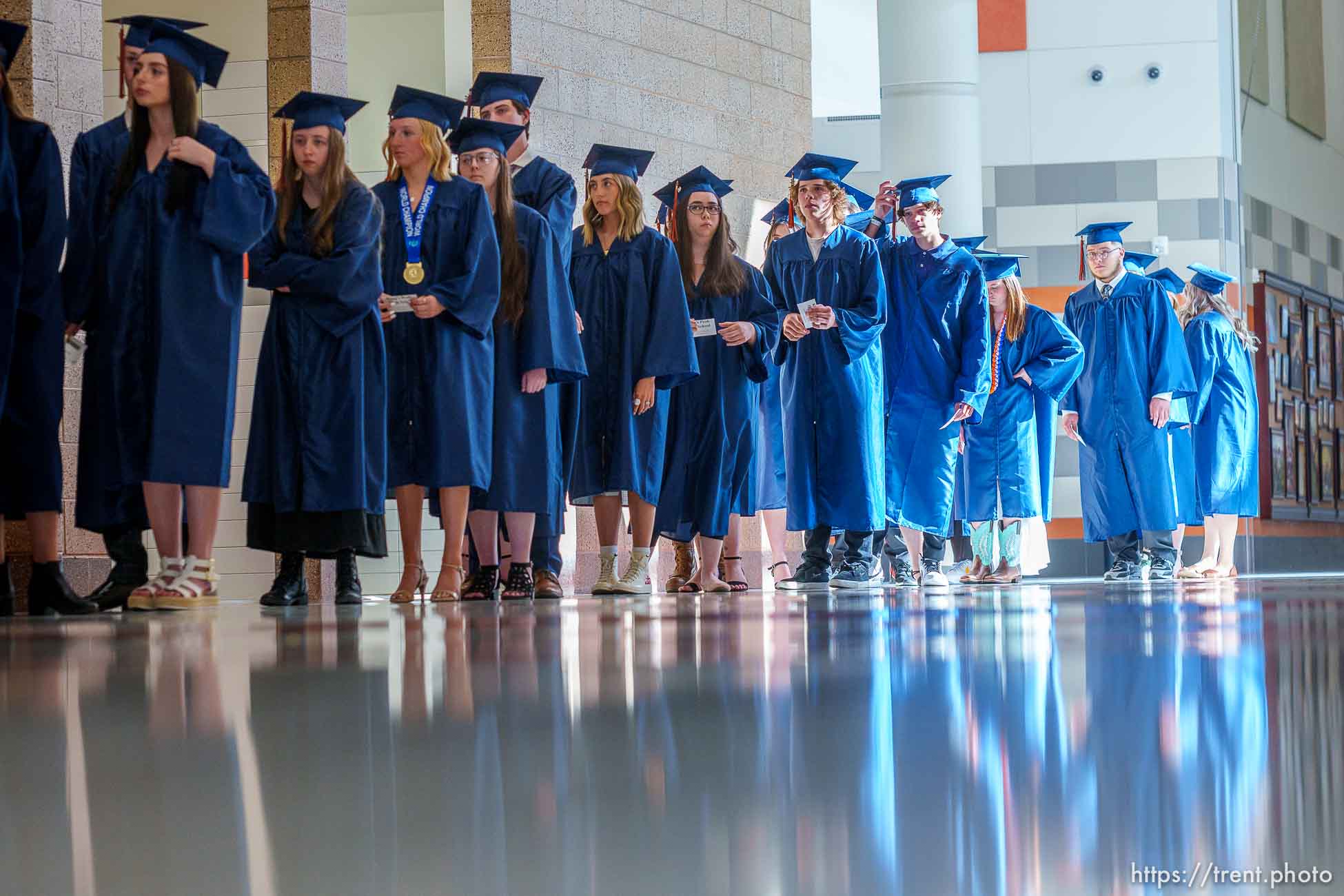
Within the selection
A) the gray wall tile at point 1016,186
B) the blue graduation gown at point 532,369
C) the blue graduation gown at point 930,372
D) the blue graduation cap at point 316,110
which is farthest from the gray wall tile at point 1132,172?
the blue graduation cap at point 316,110

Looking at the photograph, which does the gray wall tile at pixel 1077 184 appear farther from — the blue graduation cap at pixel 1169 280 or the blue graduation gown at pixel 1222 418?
the blue graduation gown at pixel 1222 418

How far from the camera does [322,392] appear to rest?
568cm

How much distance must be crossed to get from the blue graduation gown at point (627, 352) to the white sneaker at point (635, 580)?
11.5 inches

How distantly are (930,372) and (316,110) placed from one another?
3.69 meters

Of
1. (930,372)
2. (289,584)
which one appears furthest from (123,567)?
(930,372)

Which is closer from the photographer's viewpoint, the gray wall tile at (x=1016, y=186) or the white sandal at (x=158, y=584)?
the white sandal at (x=158, y=584)

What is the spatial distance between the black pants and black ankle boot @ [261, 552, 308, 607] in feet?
19.4

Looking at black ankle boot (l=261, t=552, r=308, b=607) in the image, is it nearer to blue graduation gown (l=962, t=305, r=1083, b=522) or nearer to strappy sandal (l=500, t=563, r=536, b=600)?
strappy sandal (l=500, t=563, r=536, b=600)

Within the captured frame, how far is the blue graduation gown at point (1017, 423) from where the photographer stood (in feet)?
29.1

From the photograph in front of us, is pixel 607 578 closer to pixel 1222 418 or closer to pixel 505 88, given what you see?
pixel 505 88

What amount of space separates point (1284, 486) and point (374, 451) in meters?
12.9

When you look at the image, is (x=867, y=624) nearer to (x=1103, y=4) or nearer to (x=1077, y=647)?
(x=1077, y=647)

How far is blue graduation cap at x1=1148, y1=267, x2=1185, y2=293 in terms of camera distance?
1072cm

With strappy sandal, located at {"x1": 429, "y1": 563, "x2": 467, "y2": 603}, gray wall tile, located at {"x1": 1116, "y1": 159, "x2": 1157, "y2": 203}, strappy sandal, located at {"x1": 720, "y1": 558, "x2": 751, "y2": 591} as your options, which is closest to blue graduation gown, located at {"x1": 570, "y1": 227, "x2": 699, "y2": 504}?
strappy sandal, located at {"x1": 720, "y1": 558, "x2": 751, "y2": 591}
